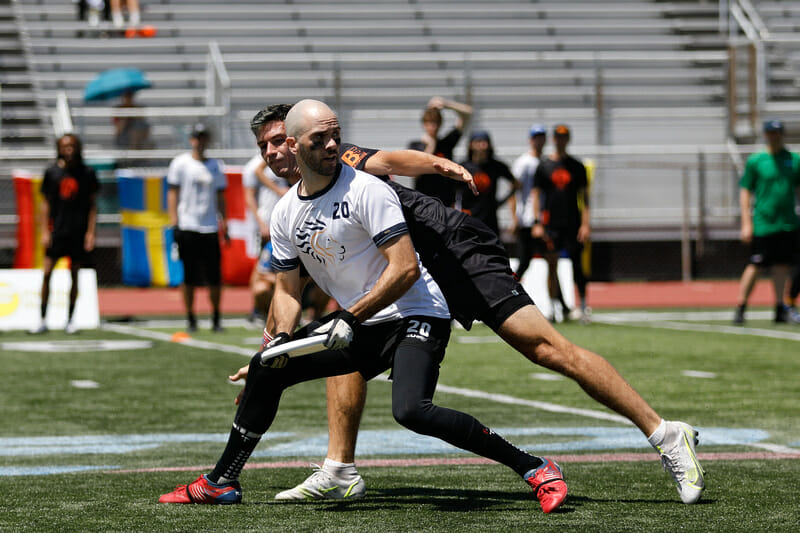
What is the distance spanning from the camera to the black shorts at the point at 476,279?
201 inches

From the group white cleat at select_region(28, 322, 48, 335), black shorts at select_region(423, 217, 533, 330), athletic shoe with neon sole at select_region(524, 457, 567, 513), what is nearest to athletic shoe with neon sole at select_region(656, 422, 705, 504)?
athletic shoe with neon sole at select_region(524, 457, 567, 513)

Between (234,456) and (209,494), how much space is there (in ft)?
0.59

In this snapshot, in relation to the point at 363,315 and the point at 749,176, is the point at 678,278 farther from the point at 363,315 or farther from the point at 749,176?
the point at 363,315

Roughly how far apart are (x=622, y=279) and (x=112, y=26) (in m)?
10.9

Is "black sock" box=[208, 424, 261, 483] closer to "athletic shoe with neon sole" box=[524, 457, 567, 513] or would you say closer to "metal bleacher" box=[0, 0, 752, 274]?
"athletic shoe with neon sole" box=[524, 457, 567, 513]

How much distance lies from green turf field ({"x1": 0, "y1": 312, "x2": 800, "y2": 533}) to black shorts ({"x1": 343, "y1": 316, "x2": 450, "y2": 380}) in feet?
1.88

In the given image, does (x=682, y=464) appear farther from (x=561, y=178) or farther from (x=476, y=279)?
(x=561, y=178)

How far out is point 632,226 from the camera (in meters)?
22.1

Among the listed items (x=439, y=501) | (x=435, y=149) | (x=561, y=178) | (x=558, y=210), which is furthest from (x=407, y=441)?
(x=561, y=178)

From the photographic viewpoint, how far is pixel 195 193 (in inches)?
534

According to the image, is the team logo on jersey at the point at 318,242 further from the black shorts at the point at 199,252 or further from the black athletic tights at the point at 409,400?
the black shorts at the point at 199,252

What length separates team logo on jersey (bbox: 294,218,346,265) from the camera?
495 cm

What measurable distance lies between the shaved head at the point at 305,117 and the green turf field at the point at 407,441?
1440 mm

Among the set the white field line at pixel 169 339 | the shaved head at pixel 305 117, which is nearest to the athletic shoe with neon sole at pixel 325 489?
the shaved head at pixel 305 117
